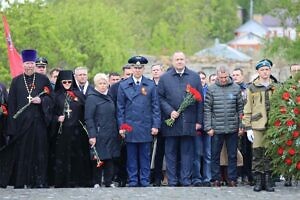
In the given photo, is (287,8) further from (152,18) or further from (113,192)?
(152,18)

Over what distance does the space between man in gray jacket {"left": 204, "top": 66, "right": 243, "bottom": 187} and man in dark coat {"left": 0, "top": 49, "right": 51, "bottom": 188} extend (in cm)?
290

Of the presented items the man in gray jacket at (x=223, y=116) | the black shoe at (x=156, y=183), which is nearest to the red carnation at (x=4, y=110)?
the black shoe at (x=156, y=183)

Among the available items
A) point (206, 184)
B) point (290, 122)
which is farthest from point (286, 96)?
point (206, 184)

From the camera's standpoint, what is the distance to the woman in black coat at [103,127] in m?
18.3

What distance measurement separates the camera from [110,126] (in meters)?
18.4

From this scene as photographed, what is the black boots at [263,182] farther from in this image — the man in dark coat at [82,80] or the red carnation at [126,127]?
the man in dark coat at [82,80]

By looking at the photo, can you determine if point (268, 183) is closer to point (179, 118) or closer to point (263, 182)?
point (263, 182)

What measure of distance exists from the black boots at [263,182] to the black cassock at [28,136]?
3.75 metres

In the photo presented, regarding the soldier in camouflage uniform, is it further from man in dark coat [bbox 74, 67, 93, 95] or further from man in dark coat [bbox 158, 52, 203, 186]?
man in dark coat [bbox 74, 67, 93, 95]

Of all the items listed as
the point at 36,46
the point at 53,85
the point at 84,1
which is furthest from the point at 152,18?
the point at 53,85

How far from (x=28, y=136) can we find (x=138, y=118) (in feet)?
6.40

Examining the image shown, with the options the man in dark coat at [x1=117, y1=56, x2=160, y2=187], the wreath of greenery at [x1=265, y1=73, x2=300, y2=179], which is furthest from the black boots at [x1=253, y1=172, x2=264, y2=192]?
the man in dark coat at [x1=117, y1=56, x2=160, y2=187]

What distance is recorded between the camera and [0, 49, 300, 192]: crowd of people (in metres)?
18.3

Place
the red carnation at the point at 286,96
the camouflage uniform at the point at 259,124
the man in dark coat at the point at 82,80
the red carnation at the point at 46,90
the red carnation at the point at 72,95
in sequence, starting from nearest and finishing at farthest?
the red carnation at the point at 286,96, the camouflage uniform at the point at 259,124, the red carnation at the point at 46,90, the red carnation at the point at 72,95, the man in dark coat at the point at 82,80
